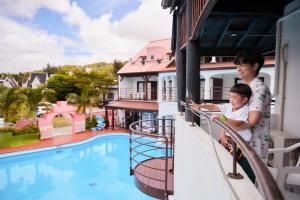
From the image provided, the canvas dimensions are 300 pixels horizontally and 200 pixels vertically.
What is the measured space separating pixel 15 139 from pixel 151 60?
12091 mm

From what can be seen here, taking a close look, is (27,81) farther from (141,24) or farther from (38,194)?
(38,194)

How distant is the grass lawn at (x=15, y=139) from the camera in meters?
14.7

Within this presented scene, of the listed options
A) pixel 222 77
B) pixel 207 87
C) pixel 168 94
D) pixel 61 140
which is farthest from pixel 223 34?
pixel 61 140

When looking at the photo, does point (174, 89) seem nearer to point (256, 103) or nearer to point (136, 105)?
point (136, 105)

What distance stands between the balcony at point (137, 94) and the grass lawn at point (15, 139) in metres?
8.31

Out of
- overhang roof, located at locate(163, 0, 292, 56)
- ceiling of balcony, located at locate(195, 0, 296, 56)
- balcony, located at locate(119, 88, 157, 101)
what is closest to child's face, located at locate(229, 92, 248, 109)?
overhang roof, located at locate(163, 0, 292, 56)

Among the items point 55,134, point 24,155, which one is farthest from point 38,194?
point 55,134

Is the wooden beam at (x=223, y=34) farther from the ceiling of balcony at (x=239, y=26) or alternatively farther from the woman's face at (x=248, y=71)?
the woman's face at (x=248, y=71)

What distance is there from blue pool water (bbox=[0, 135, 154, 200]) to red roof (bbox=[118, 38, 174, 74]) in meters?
6.96

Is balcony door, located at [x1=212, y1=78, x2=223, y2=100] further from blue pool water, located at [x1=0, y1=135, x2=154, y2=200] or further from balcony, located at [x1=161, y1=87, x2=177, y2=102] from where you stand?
blue pool water, located at [x1=0, y1=135, x2=154, y2=200]

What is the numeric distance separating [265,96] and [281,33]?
2883mm

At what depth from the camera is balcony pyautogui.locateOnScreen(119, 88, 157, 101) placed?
65.5ft

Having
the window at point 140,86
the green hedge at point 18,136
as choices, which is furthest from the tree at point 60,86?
the green hedge at point 18,136

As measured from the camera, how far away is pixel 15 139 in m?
15.2
